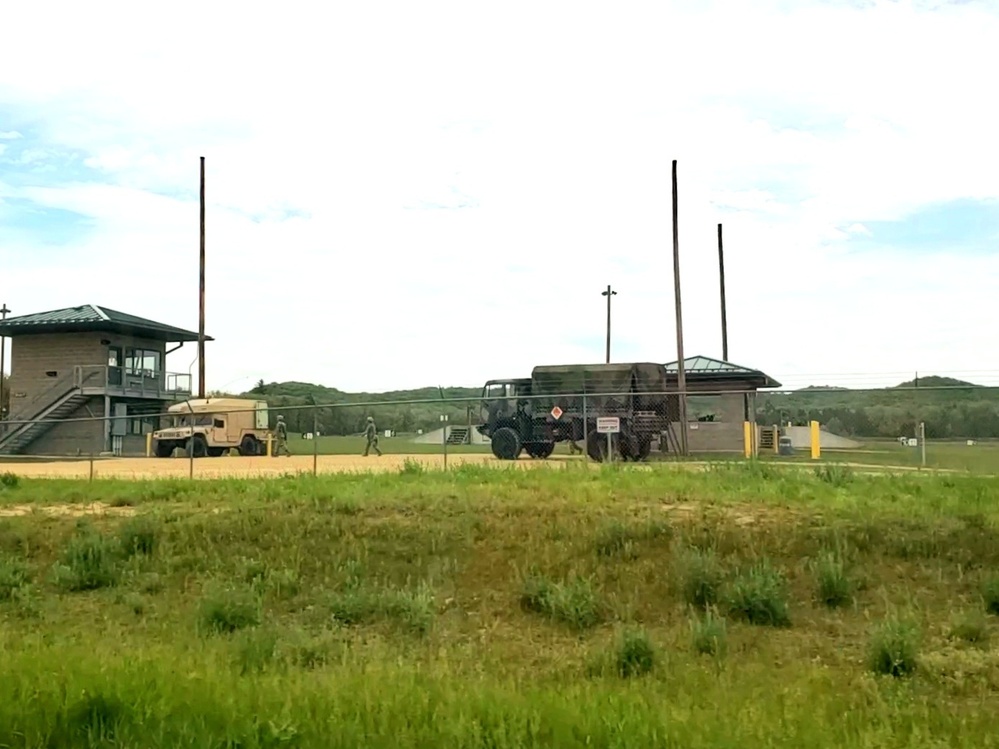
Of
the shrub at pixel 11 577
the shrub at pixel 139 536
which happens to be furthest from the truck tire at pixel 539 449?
the shrub at pixel 11 577

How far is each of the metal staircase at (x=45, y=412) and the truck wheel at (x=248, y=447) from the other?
1053 cm

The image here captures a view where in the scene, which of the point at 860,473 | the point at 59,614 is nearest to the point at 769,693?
the point at 59,614

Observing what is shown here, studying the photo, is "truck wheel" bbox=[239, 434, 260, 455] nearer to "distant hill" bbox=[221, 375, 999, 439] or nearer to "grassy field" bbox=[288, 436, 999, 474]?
"distant hill" bbox=[221, 375, 999, 439]

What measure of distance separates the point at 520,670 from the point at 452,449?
70.6 feet

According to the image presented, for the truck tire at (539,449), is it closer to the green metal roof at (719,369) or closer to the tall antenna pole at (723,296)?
the green metal roof at (719,369)

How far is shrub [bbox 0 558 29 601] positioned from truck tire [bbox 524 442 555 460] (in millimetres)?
17629

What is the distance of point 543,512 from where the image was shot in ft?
42.6

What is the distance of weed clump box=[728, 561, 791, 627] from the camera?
9391 mm

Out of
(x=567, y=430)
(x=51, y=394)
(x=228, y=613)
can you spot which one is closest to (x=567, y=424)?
(x=567, y=430)

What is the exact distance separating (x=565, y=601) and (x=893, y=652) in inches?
118

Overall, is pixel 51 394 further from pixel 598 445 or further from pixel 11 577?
pixel 11 577

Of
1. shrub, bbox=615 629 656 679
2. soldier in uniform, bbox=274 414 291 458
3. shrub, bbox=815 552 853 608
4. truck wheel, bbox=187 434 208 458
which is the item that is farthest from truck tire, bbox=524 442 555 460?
shrub, bbox=615 629 656 679

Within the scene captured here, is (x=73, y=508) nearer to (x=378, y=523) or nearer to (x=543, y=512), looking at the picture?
(x=378, y=523)

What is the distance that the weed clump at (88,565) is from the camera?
1150cm
